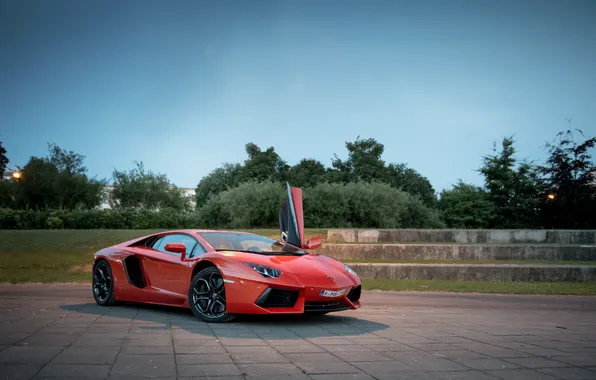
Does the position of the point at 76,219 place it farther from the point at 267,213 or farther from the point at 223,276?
the point at 223,276

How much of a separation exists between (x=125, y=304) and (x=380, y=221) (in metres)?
23.6

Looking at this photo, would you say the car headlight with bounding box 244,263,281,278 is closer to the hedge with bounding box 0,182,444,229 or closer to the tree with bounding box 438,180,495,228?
the hedge with bounding box 0,182,444,229

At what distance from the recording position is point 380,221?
3134cm

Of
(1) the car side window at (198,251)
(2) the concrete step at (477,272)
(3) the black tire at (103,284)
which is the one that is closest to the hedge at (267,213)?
(2) the concrete step at (477,272)

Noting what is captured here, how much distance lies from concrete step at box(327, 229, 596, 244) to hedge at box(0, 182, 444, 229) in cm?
800

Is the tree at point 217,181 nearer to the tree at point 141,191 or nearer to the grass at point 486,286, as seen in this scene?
the tree at point 141,191

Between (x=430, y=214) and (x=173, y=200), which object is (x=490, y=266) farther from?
(x=173, y=200)

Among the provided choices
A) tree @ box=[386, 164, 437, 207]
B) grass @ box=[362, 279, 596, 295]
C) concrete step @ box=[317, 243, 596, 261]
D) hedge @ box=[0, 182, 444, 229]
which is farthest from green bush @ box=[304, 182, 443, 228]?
tree @ box=[386, 164, 437, 207]

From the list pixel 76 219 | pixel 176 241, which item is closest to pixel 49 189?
pixel 76 219

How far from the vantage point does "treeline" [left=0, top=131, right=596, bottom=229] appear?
31.3 metres

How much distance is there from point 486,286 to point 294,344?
945 cm

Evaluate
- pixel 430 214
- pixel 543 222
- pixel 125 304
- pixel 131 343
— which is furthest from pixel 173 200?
pixel 131 343

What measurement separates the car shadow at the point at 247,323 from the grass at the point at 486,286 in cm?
521

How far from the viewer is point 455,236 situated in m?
23.2
